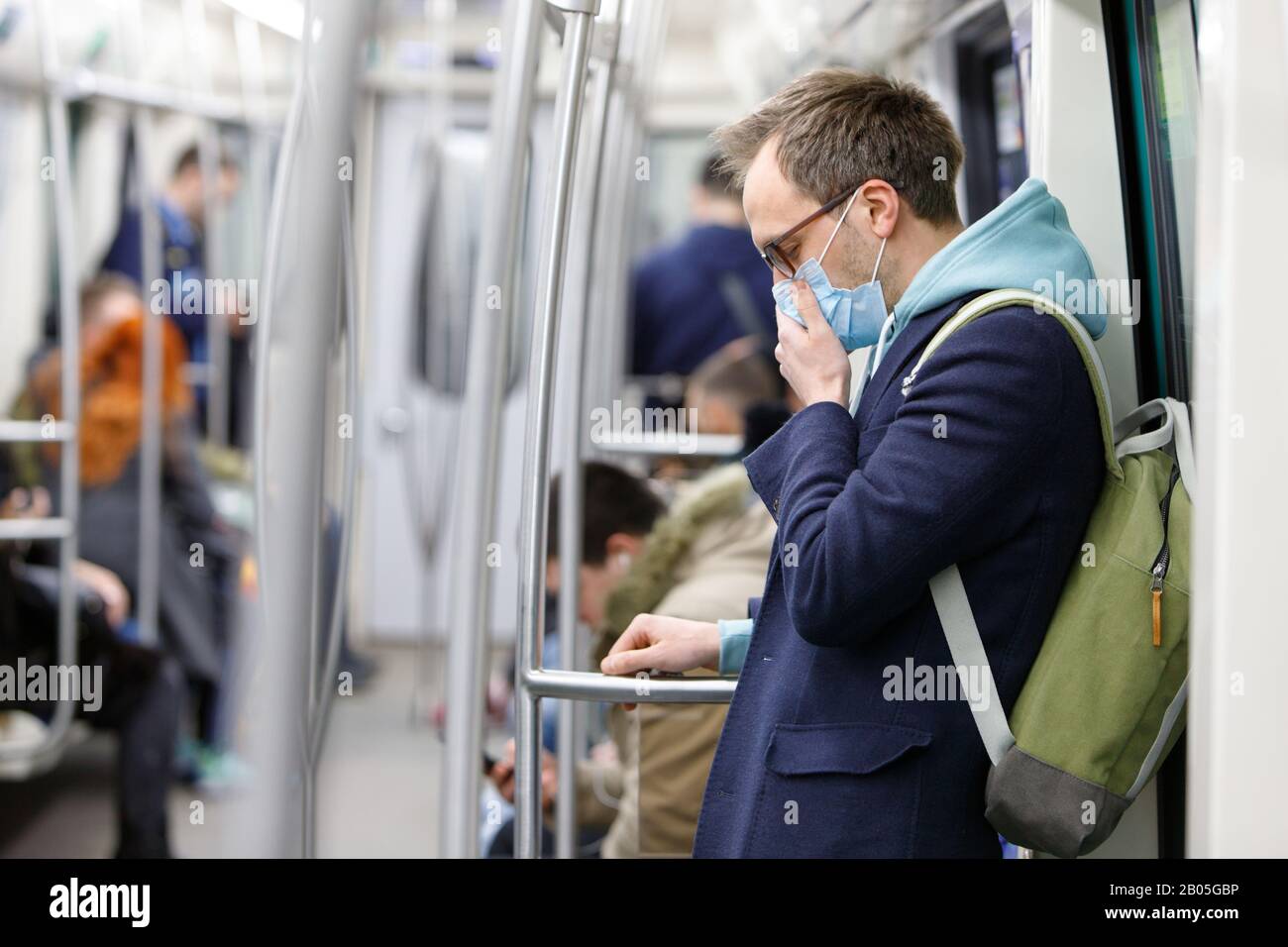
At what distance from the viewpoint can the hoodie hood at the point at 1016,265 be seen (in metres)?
1.07

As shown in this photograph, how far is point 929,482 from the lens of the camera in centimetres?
98

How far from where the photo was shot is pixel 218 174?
13.6 feet

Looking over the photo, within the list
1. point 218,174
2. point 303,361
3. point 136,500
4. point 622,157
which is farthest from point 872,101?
point 218,174

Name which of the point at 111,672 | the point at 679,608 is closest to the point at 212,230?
the point at 111,672

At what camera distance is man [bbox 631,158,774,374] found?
10.7 feet

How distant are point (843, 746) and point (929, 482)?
0.78 feet

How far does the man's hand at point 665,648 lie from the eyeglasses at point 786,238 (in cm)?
37

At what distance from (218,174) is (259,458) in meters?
3.67

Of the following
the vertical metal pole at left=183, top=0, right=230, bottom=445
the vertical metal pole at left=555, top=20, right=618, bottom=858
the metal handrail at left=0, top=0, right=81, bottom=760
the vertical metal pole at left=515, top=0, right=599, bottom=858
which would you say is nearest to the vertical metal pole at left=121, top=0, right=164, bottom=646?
the vertical metal pole at left=183, top=0, right=230, bottom=445

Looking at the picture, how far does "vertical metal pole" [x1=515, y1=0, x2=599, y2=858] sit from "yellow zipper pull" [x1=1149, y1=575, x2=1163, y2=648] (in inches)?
22.9

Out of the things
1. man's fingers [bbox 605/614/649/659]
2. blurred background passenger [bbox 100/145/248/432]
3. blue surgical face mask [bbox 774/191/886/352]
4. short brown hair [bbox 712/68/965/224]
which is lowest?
man's fingers [bbox 605/614/649/659]

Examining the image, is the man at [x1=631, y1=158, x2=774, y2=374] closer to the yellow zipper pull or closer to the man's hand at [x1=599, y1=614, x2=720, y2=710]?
the man's hand at [x1=599, y1=614, x2=720, y2=710]

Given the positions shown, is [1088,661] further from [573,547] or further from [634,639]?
[573,547]

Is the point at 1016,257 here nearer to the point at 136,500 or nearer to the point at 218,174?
the point at 136,500
